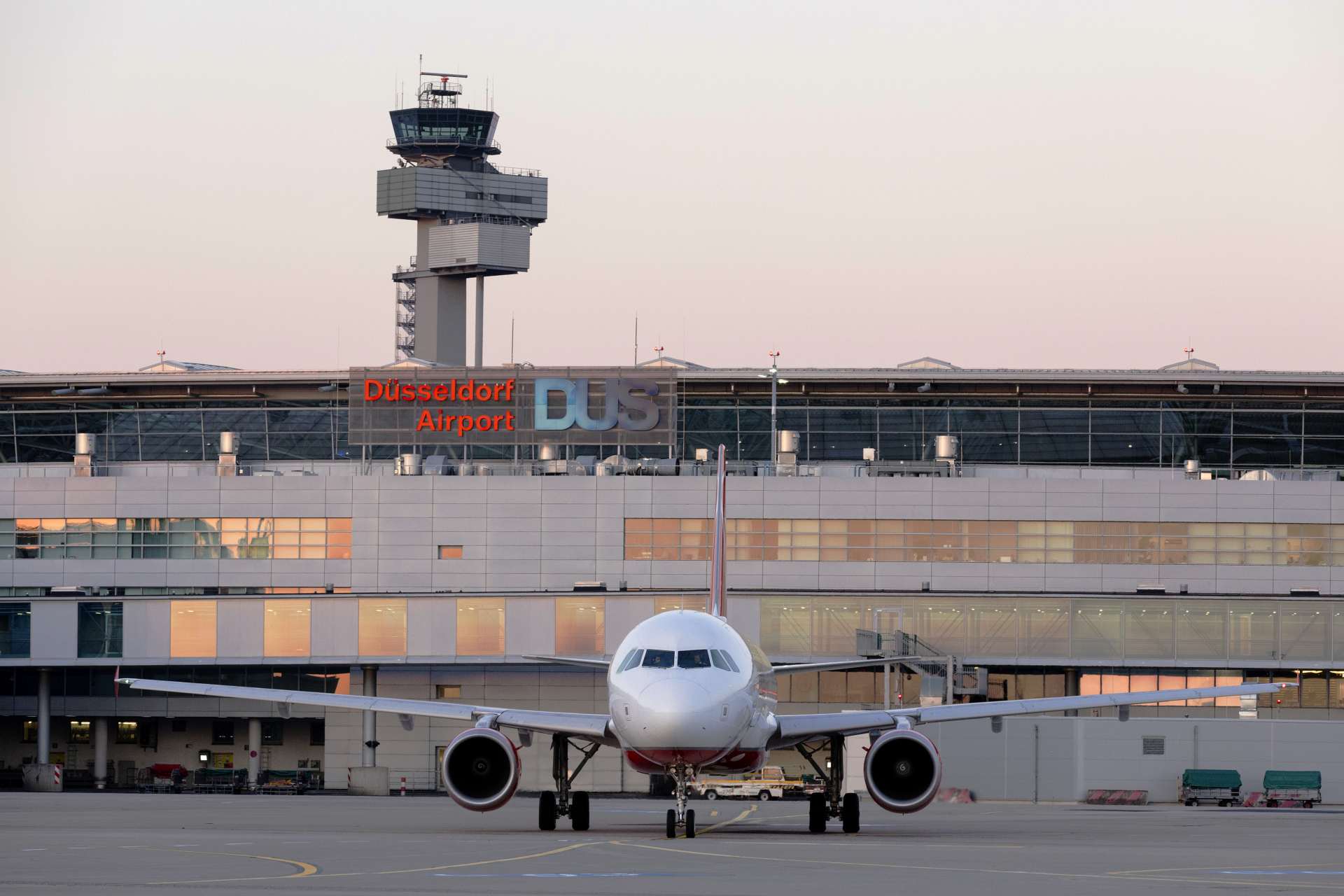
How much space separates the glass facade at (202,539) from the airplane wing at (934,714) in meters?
61.7

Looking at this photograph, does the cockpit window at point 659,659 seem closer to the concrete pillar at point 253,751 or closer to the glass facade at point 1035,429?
the concrete pillar at point 253,751

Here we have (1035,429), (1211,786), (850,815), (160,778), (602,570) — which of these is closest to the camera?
(850,815)

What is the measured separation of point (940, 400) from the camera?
118 m

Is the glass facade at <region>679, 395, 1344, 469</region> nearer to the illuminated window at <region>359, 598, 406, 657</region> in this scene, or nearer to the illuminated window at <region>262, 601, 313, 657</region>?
the illuminated window at <region>359, 598, 406, 657</region>

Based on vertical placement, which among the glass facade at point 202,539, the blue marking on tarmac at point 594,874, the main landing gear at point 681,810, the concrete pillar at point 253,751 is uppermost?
the glass facade at point 202,539

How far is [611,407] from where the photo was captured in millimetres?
103688

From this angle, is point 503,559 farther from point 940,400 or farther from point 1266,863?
point 1266,863

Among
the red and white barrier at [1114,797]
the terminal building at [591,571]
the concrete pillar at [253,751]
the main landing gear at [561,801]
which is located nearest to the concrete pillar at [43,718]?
the terminal building at [591,571]

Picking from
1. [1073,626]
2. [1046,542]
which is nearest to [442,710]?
[1073,626]

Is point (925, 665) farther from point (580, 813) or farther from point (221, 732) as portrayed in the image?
point (580, 813)

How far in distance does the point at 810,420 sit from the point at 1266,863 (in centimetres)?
8837

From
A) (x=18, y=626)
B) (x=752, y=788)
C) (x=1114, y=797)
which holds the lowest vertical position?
(x=752, y=788)

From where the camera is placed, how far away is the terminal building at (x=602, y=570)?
9719cm

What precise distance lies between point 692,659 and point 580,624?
60212 millimetres
